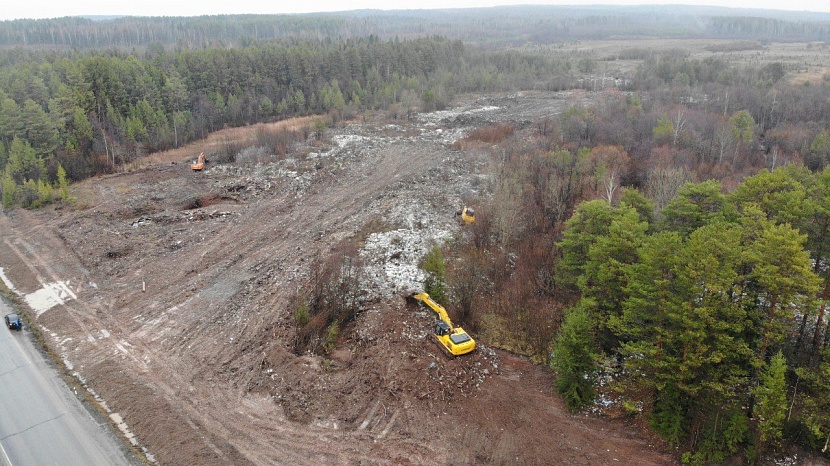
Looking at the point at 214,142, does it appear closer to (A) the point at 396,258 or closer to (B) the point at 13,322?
(B) the point at 13,322

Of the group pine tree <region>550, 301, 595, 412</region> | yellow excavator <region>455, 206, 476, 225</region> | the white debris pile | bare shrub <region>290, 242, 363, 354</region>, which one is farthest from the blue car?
yellow excavator <region>455, 206, 476, 225</region>

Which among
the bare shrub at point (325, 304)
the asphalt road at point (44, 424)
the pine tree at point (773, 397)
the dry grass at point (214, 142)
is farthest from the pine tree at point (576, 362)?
the dry grass at point (214, 142)

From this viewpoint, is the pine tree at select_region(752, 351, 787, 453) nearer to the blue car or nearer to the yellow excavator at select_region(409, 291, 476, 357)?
the yellow excavator at select_region(409, 291, 476, 357)

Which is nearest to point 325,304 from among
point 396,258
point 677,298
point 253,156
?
point 396,258

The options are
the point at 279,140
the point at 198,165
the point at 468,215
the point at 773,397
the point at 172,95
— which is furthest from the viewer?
the point at 172,95

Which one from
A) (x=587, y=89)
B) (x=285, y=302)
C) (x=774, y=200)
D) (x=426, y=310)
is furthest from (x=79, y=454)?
(x=587, y=89)

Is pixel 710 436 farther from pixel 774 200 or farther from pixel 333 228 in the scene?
pixel 333 228
